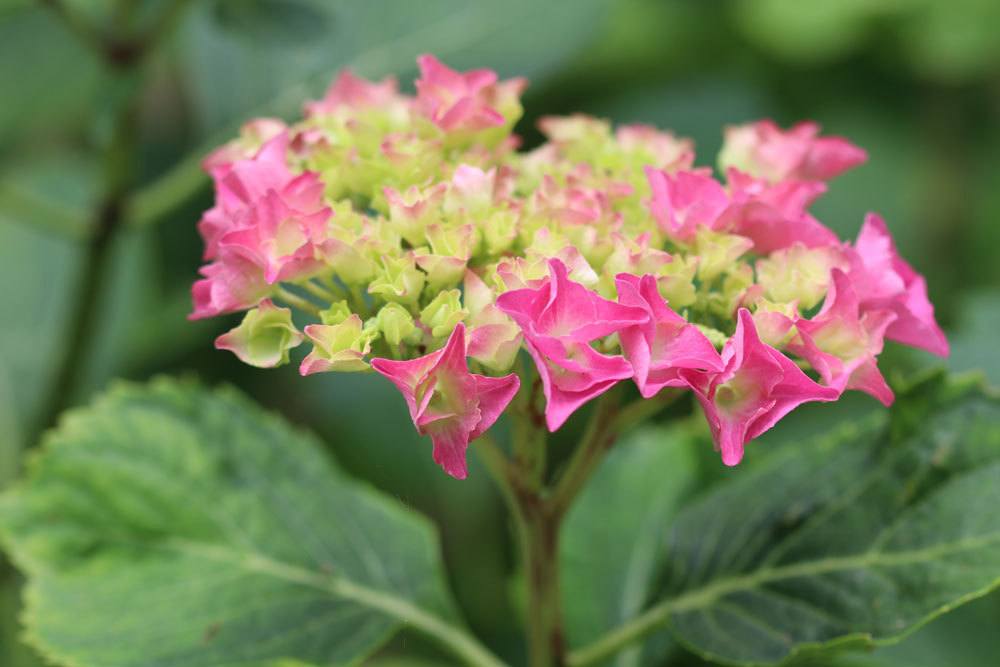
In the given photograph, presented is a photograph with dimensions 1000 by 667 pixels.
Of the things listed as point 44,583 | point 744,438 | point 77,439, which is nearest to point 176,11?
point 77,439

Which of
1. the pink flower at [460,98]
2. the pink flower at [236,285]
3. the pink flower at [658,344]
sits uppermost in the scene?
the pink flower at [460,98]

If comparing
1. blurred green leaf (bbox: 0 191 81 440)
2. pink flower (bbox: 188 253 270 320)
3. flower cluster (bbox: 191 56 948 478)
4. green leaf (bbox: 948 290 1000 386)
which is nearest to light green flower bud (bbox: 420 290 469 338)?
flower cluster (bbox: 191 56 948 478)

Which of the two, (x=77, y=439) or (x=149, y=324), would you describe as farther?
(x=149, y=324)

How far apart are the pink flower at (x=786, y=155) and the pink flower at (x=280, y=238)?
356mm

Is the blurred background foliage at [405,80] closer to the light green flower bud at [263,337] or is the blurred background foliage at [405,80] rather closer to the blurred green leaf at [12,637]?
the blurred green leaf at [12,637]

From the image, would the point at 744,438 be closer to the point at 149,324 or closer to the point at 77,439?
the point at 77,439

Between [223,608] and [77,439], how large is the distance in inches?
10.1

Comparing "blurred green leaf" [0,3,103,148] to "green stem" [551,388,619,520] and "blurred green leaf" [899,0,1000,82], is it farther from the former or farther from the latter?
"blurred green leaf" [899,0,1000,82]

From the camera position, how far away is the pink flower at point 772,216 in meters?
0.81

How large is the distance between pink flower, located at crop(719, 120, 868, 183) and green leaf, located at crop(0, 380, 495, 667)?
486 millimetres

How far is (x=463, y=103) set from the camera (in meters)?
0.87

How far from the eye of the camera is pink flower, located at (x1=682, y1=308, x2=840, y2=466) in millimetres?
696

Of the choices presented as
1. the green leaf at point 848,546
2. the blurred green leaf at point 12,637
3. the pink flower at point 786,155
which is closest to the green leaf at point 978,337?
the green leaf at point 848,546

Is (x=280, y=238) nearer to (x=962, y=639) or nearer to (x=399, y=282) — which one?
(x=399, y=282)
